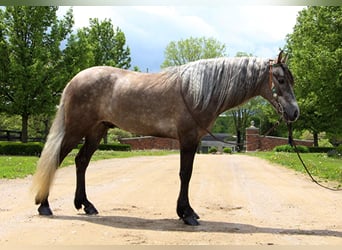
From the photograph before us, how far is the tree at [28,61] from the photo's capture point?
24078 mm

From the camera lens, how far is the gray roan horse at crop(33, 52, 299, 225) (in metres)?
5.50

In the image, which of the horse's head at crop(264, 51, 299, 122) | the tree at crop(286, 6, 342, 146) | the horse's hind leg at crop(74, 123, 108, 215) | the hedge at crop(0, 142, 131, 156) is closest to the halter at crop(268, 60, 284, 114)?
the horse's head at crop(264, 51, 299, 122)

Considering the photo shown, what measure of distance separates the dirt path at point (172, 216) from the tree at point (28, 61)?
594 inches

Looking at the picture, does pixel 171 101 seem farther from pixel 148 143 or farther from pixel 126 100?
pixel 148 143

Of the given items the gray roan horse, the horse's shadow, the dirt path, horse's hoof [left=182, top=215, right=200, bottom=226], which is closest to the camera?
the dirt path

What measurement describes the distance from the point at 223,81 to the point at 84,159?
7.70 ft

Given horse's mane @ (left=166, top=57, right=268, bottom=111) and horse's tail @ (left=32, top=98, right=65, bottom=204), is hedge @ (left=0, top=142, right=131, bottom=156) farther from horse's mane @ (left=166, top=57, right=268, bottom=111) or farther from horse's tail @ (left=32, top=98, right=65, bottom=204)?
horse's mane @ (left=166, top=57, right=268, bottom=111)

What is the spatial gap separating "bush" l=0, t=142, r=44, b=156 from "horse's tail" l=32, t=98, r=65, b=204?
51.8 feet

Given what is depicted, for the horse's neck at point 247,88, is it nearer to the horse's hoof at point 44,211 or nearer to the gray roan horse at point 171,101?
the gray roan horse at point 171,101

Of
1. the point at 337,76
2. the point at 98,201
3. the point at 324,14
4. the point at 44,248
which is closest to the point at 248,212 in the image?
the point at 98,201

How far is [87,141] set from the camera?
6.43m

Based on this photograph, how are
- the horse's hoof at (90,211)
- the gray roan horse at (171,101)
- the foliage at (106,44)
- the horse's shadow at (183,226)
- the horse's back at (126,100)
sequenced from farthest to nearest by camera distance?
the foliage at (106,44), the horse's hoof at (90,211), the horse's back at (126,100), the gray roan horse at (171,101), the horse's shadow at (183,226)

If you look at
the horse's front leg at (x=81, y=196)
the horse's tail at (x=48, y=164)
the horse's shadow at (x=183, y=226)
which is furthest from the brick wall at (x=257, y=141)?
the horse's shadow at (x=183, y=226)

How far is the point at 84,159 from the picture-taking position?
20.9 ft
